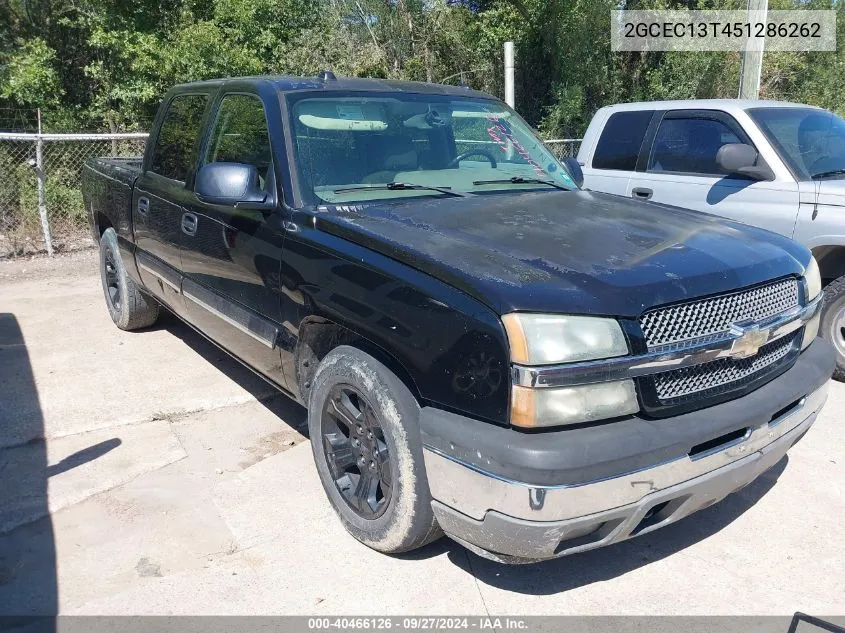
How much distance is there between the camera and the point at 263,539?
10.8 feet

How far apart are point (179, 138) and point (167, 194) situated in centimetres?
40

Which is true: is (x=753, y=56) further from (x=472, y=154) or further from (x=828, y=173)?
(x=472, y=154)

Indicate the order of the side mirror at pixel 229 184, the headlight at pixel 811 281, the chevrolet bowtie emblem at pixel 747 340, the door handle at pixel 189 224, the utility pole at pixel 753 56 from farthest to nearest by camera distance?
the utility pole at pixel 753 56 → the door handle at pixel 189 224 → the side mirror at pixel 229 184 → the headlight at pixel 811 281 → the chevrolet bowtie emblem at pixel 747 340

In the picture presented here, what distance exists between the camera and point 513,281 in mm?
2486

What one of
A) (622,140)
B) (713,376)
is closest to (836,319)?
(622,140)

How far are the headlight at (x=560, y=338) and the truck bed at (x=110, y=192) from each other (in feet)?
12.7

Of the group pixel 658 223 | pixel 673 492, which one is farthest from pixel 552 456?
pixel 658 223

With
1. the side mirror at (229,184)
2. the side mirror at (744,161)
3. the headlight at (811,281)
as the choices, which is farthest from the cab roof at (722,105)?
the side mirror at (229,184)

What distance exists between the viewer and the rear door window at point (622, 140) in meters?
6.41

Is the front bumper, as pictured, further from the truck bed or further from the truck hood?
the truck bed

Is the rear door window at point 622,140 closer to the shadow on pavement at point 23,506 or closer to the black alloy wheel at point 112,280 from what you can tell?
the black alloy wheel at point 112,280

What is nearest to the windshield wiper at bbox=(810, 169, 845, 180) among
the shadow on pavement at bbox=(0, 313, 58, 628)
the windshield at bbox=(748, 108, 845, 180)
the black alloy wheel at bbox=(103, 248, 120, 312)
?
the windshield at bbox=(748, 108, 845, 180)

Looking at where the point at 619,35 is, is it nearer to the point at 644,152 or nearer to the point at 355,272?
the point at 644,152

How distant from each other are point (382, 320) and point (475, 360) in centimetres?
47
